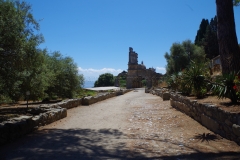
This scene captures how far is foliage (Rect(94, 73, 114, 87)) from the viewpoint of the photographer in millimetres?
80012

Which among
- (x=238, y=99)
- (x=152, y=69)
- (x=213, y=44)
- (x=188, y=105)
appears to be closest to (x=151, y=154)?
(x=238, y=99)

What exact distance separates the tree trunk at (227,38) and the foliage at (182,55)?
3372 centimetres

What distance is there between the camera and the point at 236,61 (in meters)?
8.71

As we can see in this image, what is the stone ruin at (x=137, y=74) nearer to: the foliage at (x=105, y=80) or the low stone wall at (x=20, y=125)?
the foliage at (x=105, y=80)

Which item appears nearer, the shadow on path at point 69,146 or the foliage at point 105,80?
the shadow on path at point 69,146

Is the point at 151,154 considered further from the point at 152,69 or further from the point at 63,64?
the point at 152,69

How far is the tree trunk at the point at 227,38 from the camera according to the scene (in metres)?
A: 8.74

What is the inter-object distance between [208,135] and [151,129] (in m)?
2.00

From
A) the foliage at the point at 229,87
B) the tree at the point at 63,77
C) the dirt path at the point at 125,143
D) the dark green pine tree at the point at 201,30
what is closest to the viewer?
the dirt path at the point at 125,143

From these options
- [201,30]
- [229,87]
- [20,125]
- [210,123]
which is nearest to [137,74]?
[201,30]

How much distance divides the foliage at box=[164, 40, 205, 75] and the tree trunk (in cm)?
3372

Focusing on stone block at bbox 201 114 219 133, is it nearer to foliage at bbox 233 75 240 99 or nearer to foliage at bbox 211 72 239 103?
foliage at bbox 211 72 239 103

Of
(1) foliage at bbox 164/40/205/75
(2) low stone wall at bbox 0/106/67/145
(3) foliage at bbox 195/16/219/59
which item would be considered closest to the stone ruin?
(1) foliage at bbox 164/40/205/75

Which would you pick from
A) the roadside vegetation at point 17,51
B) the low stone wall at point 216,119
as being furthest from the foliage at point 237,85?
the roadside vegetation at point 17,51
